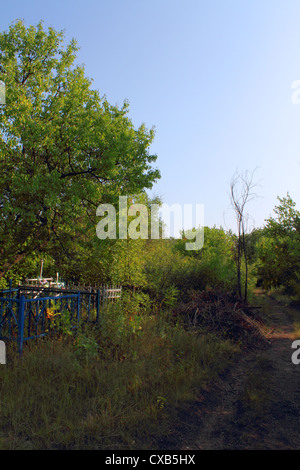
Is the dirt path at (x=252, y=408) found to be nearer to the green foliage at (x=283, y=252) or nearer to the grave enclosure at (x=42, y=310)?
the grave enclosure at (x=42, y=310)

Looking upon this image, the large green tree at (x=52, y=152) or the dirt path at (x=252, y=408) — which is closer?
the dirt path at (x=252, y=408)

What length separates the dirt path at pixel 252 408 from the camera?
4.88 m

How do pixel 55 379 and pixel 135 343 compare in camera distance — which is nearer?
pixel 55 379

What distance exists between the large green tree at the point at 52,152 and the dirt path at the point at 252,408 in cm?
662

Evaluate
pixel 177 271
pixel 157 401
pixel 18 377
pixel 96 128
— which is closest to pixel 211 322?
pixel 177 271

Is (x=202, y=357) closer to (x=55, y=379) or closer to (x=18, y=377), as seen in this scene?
(x=55, y=379)

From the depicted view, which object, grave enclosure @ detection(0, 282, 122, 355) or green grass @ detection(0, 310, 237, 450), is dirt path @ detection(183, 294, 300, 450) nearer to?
green grass @ detection(0, 310, 237, 450)

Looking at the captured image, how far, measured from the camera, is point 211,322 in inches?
456

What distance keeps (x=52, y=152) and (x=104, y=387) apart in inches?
306
